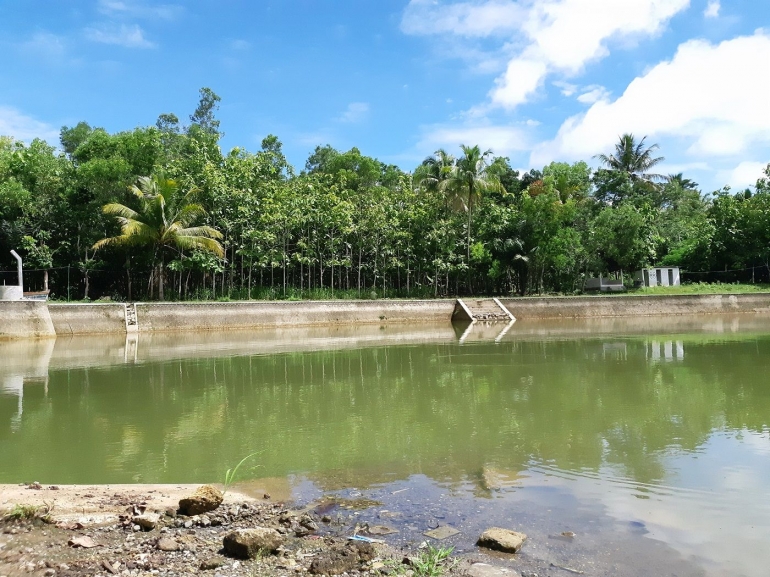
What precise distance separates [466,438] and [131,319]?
18281mm

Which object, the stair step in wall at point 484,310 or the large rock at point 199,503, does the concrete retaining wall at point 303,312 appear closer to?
the stair step in wall at point 484,310

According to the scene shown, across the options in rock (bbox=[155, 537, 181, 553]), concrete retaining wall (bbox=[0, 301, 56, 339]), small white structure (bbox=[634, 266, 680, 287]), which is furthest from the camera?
small white structure (bbox=[634, 266, 680, 287])

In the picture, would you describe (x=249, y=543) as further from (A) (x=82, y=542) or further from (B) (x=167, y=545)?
(A) (x=82, y=542)

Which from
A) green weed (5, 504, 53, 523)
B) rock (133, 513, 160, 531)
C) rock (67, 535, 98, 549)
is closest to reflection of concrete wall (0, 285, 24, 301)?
green weed (5, 504, 53, 523)

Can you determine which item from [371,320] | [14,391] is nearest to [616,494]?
[14,391]

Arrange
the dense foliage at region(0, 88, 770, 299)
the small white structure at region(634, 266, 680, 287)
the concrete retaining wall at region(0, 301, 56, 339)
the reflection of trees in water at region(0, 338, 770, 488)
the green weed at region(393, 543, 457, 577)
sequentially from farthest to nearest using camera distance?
the small white structure at region(634, 266, 680, 287) → the dense foliage at region(0, 88, 770, 299) → the concrete retaining wall at region(0, 301, 56, 339) → the reflection of trees in water at region(0, 338, 770, 488) → the green weed at region(393, 543, 457, 577)

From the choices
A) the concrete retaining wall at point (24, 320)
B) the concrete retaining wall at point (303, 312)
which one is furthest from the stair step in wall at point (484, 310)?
the concrete retaining wall at point (24, 320)

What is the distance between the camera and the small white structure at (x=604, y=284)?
33.8 metres

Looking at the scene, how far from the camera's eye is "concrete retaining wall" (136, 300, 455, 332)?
22.5 meters

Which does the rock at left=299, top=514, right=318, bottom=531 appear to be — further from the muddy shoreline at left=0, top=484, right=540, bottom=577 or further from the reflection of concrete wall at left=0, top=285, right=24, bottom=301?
the reflection of concrete wall at left=0, top=285, right=24, bottom=301

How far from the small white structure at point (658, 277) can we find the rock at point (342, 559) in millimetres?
34441

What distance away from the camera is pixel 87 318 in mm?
20844

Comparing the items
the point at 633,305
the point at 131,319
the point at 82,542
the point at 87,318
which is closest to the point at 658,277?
the point at 633,305

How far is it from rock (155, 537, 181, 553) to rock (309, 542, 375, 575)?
3.04 feet
